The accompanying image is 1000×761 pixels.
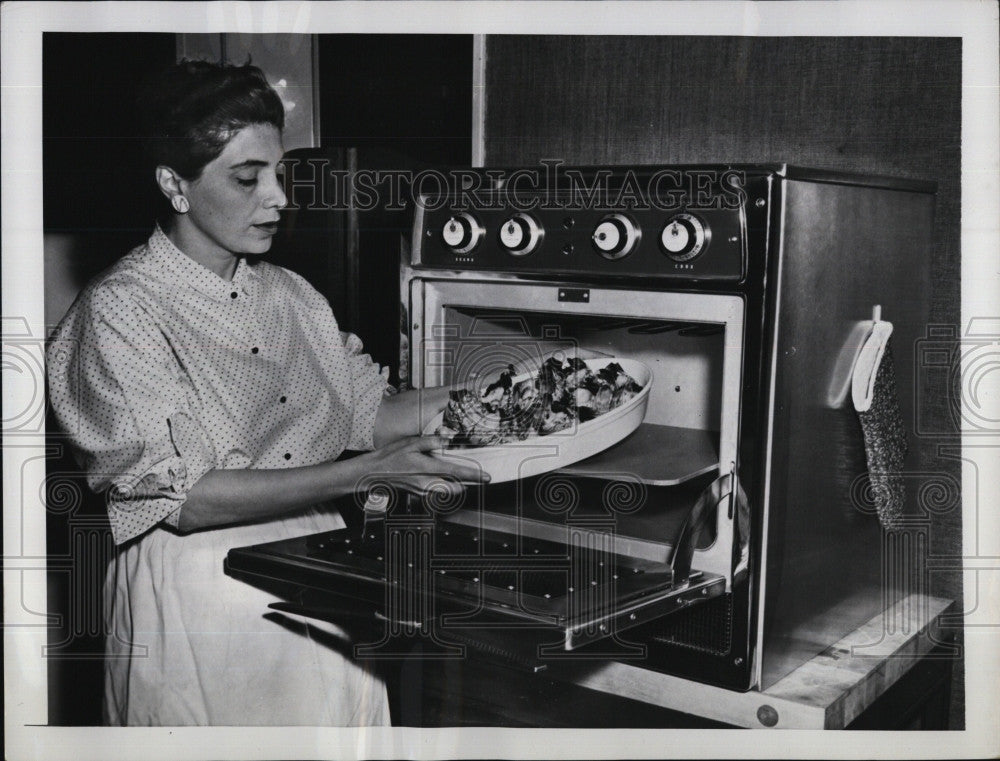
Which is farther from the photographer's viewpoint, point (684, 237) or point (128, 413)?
point (128, 413)

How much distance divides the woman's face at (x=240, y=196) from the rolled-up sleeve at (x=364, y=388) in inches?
7.4

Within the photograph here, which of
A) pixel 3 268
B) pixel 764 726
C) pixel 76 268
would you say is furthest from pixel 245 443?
pixel 764 726

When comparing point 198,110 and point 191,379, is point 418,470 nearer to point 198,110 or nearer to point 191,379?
point 191,379

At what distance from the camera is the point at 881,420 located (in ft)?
4.10

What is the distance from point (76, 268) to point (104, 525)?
14.0 inches

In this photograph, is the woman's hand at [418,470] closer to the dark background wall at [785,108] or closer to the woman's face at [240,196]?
the woman's face at [240,196]

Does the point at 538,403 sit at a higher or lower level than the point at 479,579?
higher

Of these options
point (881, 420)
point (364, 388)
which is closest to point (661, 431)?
point (881, 420)

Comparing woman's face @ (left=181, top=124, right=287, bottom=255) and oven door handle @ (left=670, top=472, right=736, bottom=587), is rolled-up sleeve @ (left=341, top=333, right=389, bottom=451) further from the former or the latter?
oven door handle @ (left=670, top=472, right=736, bottom=587)

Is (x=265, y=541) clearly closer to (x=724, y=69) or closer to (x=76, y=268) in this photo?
(x=76, y=268)

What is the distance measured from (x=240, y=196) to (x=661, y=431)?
654 mm

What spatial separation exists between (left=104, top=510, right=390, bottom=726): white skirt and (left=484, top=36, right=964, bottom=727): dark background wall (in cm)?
70

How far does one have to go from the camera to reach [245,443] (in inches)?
50.1

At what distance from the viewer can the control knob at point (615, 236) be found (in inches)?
45.3
